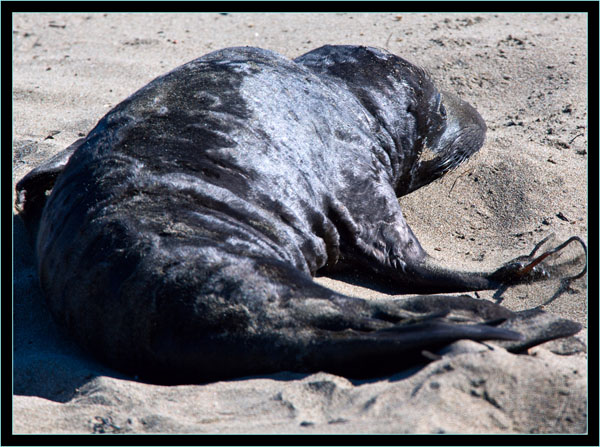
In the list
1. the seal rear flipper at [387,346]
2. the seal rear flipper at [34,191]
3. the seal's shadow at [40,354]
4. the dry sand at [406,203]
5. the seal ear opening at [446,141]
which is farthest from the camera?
the seal ear opening at [446,141]

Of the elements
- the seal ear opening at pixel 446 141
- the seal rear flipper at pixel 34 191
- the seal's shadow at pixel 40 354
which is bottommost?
the seal's shadow at pixel 40 354

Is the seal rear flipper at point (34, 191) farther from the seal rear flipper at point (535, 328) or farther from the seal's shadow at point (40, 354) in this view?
the seal rear flipper at point (535, 328)

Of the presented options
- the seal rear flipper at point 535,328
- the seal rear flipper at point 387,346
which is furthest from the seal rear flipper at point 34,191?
the seal rear flipper at point 535,328

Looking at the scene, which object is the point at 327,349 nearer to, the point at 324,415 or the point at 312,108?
the point at 324,415

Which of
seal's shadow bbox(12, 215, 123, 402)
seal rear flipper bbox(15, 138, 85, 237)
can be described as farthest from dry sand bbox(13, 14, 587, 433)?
seal rear flipper bbox(15, 138, 85, 237)

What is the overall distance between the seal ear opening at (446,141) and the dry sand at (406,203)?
7 centimetres

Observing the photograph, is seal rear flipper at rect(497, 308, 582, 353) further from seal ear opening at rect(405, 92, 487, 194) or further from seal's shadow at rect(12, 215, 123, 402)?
seal ear opening at rect(405, 92, 487, 194)

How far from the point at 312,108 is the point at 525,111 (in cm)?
220

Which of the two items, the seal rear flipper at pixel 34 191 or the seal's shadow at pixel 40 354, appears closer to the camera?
the seal's shadow at pixel 40 354

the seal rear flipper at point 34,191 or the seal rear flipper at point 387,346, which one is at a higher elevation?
the seal rear flipper at point 34,191

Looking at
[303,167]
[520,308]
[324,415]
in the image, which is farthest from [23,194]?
[520,308]

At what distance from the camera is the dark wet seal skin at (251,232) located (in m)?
2.42

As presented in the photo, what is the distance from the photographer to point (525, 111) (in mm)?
5066

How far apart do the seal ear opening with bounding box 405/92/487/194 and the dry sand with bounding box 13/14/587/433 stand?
74 millimetres
